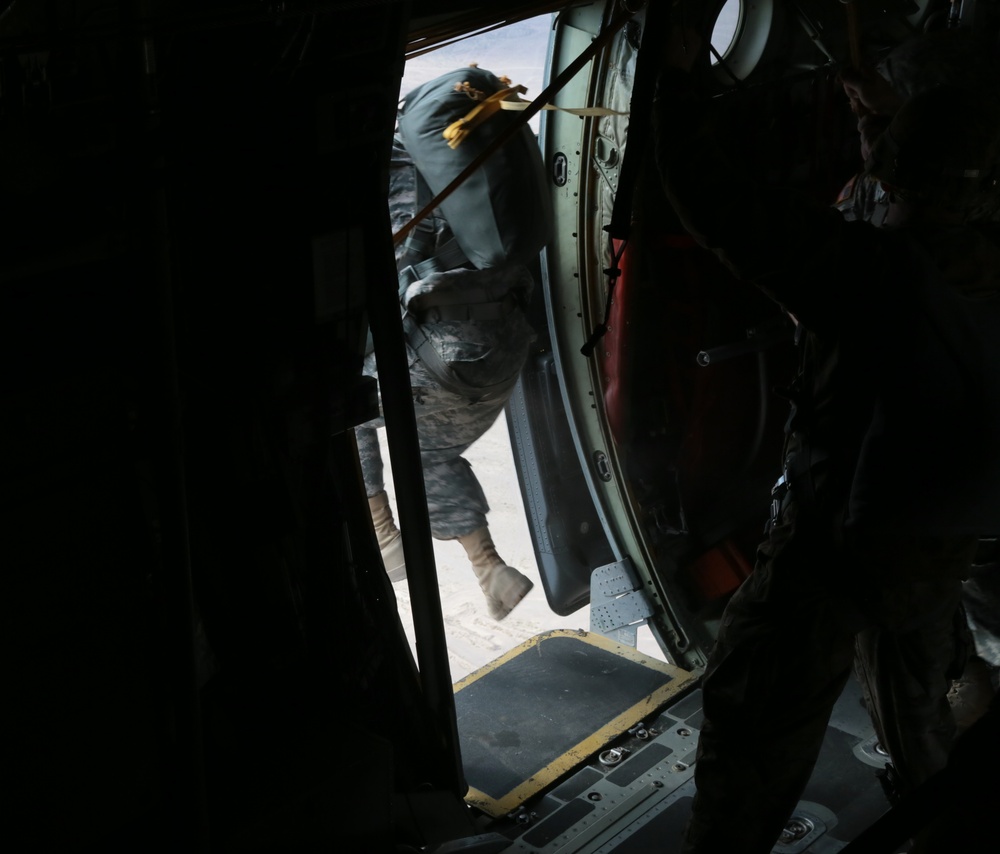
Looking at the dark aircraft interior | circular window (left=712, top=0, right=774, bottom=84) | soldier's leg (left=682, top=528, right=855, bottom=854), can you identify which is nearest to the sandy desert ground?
the dark aircraft interior

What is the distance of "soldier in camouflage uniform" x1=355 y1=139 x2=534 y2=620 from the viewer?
377 cm

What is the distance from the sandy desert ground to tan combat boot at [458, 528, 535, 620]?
0.17 meters

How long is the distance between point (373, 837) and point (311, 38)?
4.99ft

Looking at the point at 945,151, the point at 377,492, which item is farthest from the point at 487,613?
the point at 945,151

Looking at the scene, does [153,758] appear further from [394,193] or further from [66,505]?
[394,193]

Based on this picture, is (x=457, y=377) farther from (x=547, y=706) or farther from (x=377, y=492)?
(x=547, y=706)

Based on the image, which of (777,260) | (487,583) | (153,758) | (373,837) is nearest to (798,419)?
Answer: (777,260)

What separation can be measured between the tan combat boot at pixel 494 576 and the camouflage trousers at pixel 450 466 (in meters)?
0.07

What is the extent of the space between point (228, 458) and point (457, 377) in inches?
74.2

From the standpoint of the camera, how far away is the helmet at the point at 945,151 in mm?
2250

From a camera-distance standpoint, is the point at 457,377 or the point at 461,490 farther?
the point at 461,490

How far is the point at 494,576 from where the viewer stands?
432 cm

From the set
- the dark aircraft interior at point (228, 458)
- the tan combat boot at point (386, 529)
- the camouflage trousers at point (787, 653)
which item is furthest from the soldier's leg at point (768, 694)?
the tan combat boot at point (386, 529)

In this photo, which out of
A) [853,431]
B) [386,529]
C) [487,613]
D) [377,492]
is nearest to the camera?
[853,431]
